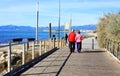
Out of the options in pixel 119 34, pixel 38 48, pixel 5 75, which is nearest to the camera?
pixel 5 75

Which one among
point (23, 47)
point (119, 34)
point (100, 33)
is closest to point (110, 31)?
point (119, 34)

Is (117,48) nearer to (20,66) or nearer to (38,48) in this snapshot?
(38,48)

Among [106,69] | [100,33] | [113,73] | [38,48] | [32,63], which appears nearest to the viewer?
[113,73]

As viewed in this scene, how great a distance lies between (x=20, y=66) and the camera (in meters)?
19.0

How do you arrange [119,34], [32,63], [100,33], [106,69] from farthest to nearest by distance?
[100,33], [119,34], [32,63], [106,69]

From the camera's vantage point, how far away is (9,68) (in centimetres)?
1641

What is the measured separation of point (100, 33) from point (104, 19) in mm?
1836

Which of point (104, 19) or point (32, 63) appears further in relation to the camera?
point (104, 19)

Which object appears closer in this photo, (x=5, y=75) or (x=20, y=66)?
(x=5, y=75)

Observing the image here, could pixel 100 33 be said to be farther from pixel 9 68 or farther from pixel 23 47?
pixel 9 68

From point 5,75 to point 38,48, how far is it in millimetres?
12051

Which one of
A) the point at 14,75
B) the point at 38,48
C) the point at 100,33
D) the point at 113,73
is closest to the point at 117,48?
the point at 38,48

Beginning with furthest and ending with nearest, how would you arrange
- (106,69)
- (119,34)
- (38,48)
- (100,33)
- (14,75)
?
1. (100,33)
2. (119,34)
3. (38,48)
4. (106,69)
5. (14,75)

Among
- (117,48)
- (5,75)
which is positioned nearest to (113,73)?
(5,75)
